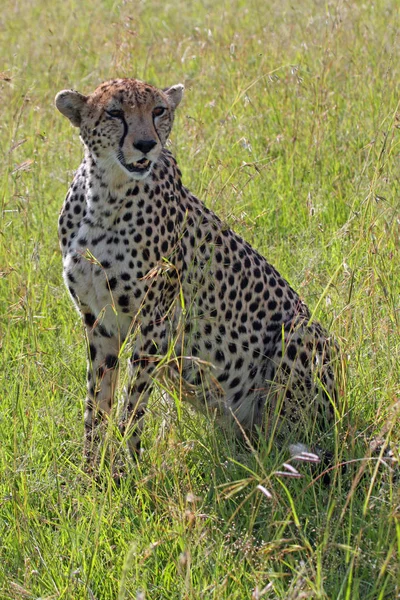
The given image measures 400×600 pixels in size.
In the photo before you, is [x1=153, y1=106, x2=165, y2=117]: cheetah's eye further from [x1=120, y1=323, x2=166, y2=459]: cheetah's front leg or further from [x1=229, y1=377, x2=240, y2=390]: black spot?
[x1=229, y1=377, x2=240, y2=390]: black spot

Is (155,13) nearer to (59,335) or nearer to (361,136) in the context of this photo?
(361,136)

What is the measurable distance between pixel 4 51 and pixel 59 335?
13.6 ft

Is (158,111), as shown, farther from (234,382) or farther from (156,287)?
(234,382)

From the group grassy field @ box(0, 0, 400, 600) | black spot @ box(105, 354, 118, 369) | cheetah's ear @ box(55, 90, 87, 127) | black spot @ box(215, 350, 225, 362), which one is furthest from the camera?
black spot @ box(215, 350, 225, 362)

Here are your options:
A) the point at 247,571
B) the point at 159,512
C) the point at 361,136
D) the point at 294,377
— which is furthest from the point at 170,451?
the point at 361,136

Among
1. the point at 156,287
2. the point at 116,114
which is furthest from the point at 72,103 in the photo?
the point at 156,287

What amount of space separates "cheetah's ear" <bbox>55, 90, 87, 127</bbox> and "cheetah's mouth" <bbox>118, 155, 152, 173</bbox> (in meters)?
0.24

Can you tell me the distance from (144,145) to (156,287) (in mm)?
450

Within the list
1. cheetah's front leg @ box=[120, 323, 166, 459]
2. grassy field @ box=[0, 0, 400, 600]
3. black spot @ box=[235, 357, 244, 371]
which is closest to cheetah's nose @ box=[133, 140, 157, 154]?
grassy field @ box=[0, 0, 400, 600]

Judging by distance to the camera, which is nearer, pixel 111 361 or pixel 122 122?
pixel 122 122

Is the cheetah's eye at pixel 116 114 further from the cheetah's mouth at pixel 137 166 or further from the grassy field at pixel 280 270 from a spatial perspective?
the grassy field at pixel 280 270

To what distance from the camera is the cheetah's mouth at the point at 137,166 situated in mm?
3037

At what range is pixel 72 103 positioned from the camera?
3.14 m

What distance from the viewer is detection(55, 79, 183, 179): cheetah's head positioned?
3.03 metres
